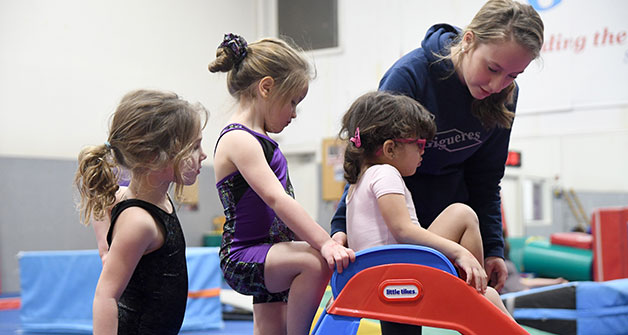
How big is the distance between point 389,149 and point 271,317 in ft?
1.94

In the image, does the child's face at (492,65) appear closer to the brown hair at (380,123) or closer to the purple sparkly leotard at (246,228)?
the brown hair at (380,123)

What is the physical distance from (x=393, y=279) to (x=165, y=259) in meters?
0.64

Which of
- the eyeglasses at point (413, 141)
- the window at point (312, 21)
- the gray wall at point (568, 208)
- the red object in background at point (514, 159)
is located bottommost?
the gray wall at point (568, 208)

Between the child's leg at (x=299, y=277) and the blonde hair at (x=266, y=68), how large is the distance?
46cm

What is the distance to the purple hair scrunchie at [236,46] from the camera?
180 centimetres

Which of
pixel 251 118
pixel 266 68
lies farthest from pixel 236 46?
pixel 251 118

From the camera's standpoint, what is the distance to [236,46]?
1.80 m

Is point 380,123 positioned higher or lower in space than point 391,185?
higher

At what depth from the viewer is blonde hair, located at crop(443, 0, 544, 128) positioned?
5.83 feet

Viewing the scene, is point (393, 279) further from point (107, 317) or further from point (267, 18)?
point (267, 18)

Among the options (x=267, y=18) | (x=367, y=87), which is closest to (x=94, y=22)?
(x=267, y=18)

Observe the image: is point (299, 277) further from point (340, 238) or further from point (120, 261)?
point (120, 261)

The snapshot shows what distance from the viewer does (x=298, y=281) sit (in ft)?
5.21

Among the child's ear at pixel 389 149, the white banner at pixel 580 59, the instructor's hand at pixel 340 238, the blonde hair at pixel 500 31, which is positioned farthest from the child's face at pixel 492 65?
the white banner at pixel 580 59
